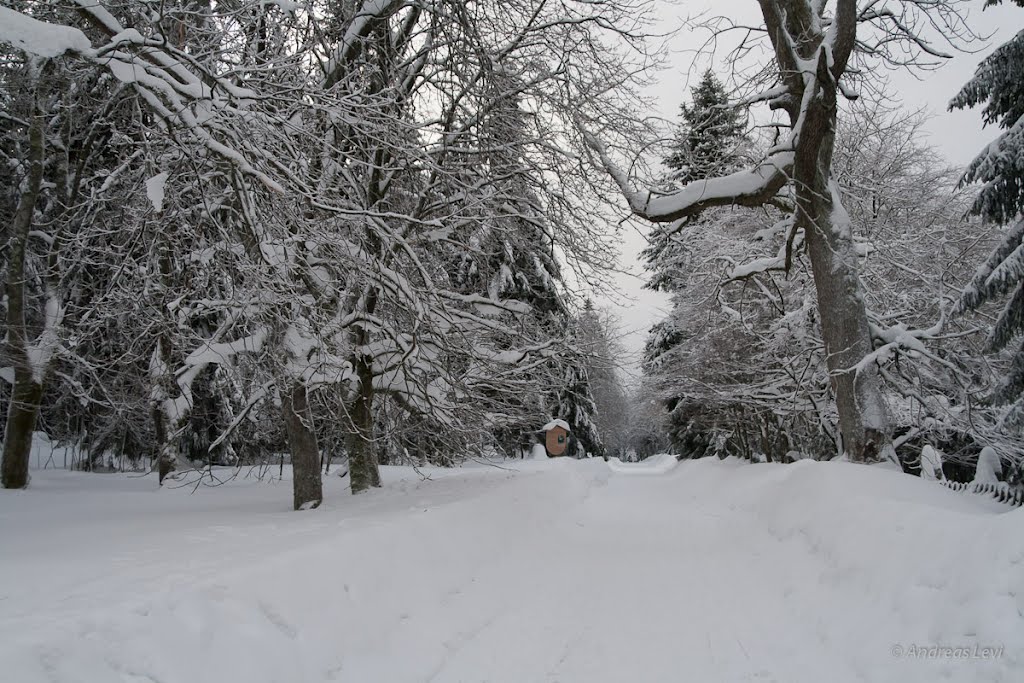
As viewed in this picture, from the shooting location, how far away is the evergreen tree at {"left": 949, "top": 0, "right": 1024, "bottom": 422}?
6719mm

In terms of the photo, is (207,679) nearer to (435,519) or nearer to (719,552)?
(435,519)

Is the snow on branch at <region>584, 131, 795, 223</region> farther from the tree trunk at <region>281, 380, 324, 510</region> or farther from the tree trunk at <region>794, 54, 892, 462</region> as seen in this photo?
the tree trunk at <region>281, 380, 324, 510</region>

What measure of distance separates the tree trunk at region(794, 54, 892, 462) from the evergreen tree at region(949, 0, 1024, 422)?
1.49m

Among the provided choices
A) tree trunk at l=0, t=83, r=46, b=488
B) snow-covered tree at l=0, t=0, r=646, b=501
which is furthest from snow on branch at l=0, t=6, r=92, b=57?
tree trunk at l=0, t=83, r=46, b=488

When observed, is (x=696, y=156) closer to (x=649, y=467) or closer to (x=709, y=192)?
(x=709, y=192)

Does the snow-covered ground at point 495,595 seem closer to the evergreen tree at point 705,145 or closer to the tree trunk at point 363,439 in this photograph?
the tree trunk at point 363,439

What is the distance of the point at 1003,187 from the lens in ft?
22.9

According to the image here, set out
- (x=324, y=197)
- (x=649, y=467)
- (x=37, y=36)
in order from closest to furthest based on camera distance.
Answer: (x=37, y=36), (x=324, y=197), (x=649, y=467)

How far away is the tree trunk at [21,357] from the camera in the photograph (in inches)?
460

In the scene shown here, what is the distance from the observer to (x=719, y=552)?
311 inches

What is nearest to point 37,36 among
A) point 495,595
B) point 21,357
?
point 495,595

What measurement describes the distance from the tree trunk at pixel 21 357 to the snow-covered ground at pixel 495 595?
4.64 m

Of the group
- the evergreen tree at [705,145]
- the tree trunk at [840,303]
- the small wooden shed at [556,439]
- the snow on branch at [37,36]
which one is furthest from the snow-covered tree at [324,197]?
the small wooden shed at [556,439]

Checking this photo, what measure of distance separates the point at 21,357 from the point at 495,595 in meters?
10.6
